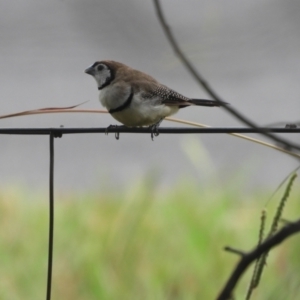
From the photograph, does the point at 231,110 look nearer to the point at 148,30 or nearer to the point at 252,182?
the point at 148,30

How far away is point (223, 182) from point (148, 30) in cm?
116

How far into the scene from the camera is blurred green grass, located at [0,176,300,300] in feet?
6.48

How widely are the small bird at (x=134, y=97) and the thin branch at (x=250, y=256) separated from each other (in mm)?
1626

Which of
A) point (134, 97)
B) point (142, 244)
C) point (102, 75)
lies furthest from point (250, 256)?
point (102, 75)

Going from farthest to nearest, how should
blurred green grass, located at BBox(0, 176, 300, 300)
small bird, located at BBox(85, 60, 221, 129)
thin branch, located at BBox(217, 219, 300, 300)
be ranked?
small bird, located at BBox(85, 60, 221, 129) < blurred green grass, located at BBox(0, 176, 300, 300) < thin branch, located at BBox(217, 219, 300, 300)

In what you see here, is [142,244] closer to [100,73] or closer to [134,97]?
[134,97]

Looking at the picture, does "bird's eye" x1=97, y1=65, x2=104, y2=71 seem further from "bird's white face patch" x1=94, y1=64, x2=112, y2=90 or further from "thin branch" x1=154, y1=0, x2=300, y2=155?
"thin branch" x1=154, y1=0, x2=300, y2=155

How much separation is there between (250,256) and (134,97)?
72.5 inches

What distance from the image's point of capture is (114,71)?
241 centimetres

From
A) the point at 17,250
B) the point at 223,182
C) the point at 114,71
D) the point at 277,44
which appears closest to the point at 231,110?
the point at 277,44

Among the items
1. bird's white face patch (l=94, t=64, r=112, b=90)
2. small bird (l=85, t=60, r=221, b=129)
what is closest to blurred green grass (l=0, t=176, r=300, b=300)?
small bird (l=85, t=60, r=221, b=129)

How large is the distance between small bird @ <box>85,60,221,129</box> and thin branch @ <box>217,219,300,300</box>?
64.0 inches

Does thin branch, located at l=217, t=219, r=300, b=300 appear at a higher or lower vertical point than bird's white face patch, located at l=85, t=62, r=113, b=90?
lower

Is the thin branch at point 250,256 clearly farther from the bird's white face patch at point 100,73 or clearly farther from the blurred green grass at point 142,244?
the bird's white face patch at point 100,73
